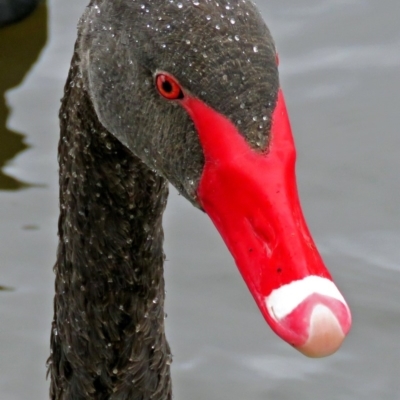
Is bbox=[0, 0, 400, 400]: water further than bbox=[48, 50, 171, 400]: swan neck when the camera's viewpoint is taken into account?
Yes

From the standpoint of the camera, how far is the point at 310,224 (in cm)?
471

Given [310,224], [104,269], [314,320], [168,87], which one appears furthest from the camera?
[310,224]

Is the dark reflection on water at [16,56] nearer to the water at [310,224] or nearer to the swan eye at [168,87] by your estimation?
the water at [310,224]

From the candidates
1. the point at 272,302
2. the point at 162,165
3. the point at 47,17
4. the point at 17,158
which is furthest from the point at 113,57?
the point at 47,17

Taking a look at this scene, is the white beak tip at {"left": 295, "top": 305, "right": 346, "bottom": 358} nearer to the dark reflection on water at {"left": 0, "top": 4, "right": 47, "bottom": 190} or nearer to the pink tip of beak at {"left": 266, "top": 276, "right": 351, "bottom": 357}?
the pink tip of beak at {"left": 266, "top": 276, "right": 351, "bottom": 357}

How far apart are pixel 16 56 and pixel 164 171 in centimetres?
342

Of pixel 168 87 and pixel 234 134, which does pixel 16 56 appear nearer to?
pixel 168 87

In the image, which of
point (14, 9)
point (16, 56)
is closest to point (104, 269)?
point (16, 56)

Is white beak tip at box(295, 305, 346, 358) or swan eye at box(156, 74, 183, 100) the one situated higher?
swan eye at box(156, 74, 183, 100)

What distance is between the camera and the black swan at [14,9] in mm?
5875

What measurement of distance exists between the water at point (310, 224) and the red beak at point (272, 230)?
2.13 metres

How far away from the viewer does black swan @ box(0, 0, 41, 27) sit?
231 inches

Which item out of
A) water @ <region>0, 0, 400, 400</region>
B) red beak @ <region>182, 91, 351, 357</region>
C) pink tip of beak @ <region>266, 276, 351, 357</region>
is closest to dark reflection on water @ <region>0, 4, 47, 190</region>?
water @ <region>0, 0, 400, 400</region>

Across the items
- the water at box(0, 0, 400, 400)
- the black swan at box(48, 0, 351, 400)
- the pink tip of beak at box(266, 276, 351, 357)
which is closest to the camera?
the pink tip of beak at box(266, 276, 351, 357)
